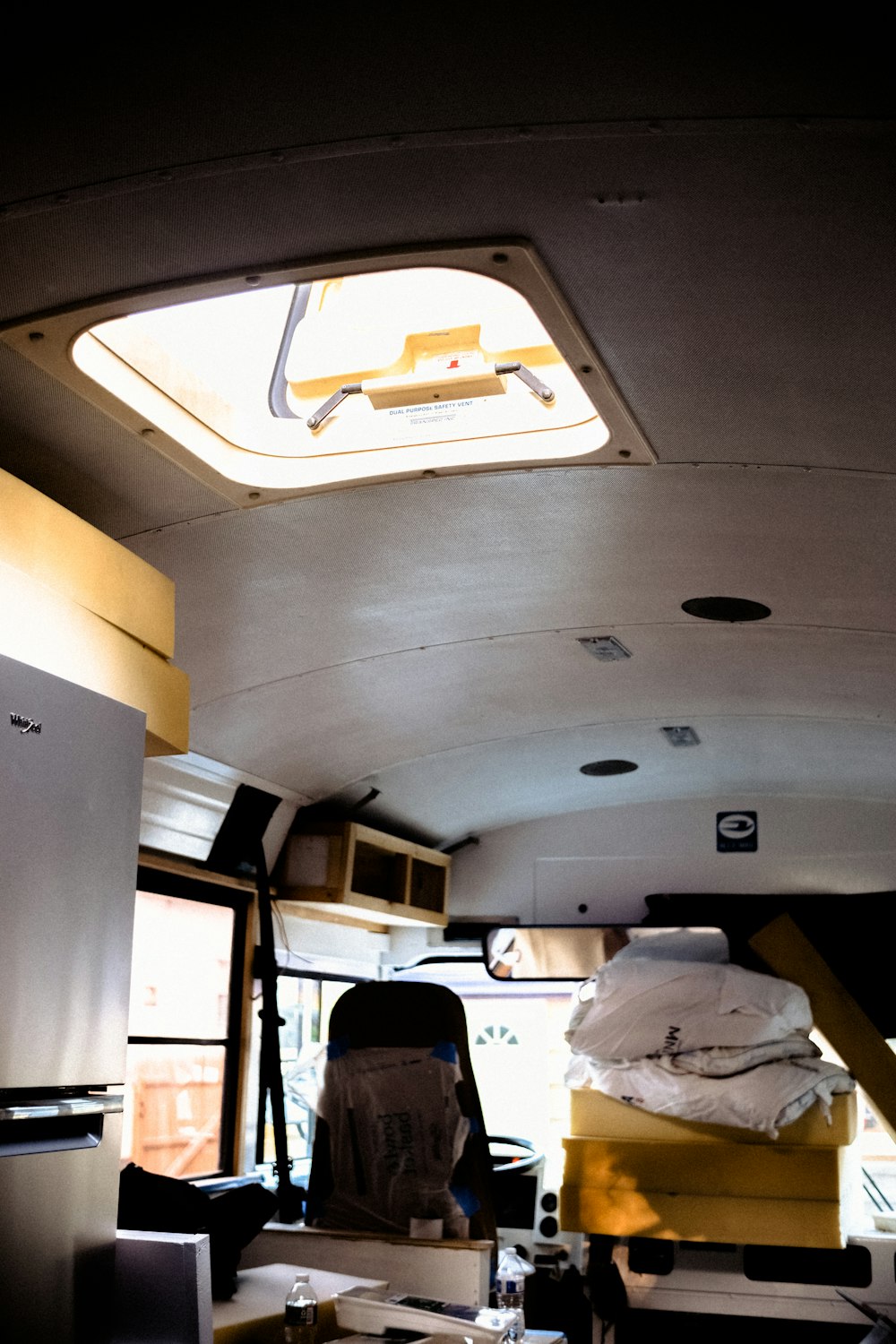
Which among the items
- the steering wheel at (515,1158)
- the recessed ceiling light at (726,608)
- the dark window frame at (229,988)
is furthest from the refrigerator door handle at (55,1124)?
the steering wheel at (515,1158)

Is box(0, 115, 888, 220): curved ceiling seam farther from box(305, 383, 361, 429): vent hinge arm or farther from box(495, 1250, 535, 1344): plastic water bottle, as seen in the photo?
box(495, 1250, 535, 1344): plastic water bottle

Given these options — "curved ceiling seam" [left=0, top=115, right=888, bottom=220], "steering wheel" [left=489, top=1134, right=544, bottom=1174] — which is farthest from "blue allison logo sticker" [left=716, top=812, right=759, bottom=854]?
"curved ceiling seam" [left=0, top=115, right=888, bottom=220]

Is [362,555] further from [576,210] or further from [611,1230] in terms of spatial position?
[611,1230]

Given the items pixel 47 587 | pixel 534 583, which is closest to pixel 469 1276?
pixel 534 583

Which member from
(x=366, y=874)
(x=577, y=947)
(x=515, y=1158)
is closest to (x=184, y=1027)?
(x=366, y=874)

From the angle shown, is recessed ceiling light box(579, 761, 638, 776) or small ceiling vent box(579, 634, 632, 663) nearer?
small ceiling vent box(579, 634, 632, 663)

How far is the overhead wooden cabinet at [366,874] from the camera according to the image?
5.03m

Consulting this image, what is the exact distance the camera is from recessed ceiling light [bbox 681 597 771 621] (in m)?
3.32

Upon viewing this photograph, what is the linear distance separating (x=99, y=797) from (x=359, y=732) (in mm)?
2320

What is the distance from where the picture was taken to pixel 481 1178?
4.21m

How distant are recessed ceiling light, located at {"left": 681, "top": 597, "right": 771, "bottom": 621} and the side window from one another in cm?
→ 211

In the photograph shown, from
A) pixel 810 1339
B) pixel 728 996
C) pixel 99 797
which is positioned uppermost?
pixel 99 797

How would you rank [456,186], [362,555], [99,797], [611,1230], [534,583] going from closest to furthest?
[456,186]
[99,797]
[362,555]
[534,583]
[611,1230]

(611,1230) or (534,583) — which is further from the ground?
(534,583)
